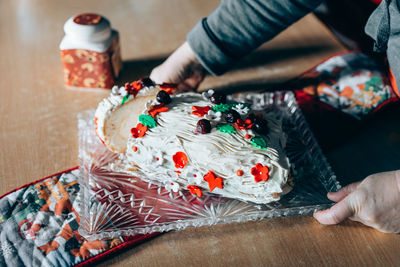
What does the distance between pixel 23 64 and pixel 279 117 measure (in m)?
0.96

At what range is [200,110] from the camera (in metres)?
0.93

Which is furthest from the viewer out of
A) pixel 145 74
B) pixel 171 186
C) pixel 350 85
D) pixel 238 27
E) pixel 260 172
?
pixel 145 74

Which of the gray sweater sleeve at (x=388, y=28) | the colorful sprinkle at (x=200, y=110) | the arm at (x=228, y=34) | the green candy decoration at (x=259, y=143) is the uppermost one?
the gray sweater sleeve at (x=388, y=28)

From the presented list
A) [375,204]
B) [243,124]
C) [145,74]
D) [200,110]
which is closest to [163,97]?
[200,110]

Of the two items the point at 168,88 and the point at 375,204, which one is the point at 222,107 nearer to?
the point at 168,88

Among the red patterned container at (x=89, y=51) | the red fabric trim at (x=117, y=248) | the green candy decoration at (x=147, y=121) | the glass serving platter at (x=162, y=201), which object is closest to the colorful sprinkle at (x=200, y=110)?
the green candy decoration at (x=147, y=121)

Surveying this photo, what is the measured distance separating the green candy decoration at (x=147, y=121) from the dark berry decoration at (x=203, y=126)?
0.11m

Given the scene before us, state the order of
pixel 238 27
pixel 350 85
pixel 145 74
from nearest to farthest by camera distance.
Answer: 1. pixel 238 27
2. pixel 350 85
3. pixel 145 74

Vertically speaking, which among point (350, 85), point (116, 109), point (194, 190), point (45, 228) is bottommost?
point (45, 228)

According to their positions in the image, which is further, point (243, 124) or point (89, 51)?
point (89, 51)

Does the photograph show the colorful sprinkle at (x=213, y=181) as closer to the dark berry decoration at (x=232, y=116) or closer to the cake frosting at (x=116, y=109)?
the dark berry decoration at (x=232, y=116)

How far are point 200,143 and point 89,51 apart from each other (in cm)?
52

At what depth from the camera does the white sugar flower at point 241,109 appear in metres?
0.94

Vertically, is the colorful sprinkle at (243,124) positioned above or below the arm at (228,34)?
below
